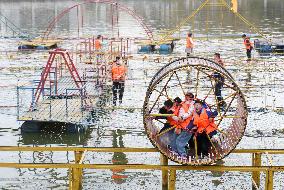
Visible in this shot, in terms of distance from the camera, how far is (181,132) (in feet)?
33.6

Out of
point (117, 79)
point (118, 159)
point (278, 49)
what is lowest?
point (118, 159)

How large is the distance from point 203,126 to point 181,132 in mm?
459

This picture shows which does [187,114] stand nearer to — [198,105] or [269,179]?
[198,105]

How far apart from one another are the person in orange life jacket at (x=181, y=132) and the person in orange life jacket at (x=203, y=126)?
174 mm

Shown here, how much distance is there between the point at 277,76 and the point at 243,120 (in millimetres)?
15062

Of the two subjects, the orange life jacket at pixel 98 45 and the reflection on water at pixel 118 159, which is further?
the orange life jacket at pixel 98 45

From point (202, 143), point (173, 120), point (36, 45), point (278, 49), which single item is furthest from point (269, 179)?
point (36, 45)

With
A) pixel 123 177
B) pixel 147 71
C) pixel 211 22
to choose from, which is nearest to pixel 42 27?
pixel 211 22

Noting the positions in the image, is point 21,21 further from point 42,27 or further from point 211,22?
point 211,22

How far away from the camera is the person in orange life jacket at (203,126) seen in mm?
10062

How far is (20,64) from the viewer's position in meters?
29.2

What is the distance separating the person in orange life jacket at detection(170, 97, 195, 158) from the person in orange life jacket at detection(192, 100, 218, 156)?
174 mm

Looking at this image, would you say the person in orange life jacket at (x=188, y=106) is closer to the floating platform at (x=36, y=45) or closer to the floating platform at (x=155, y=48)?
the floating platform at (x=155, y=48)

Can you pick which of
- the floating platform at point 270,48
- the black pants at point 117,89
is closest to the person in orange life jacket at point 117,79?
the black pants at point 117,89
